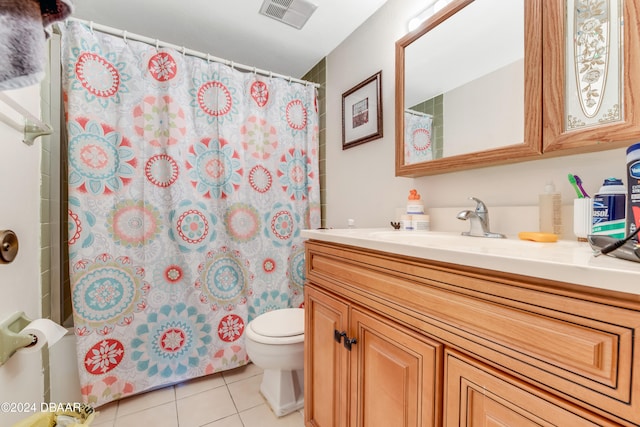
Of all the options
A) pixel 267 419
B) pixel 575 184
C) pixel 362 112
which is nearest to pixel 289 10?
pixel 362 112

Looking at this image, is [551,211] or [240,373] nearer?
[551,211]

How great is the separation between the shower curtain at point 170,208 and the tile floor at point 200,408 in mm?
68

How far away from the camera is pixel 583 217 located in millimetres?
723

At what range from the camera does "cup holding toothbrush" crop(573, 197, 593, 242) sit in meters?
0.71

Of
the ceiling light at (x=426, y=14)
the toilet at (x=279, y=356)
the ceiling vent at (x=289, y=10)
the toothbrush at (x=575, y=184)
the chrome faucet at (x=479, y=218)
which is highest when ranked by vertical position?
the ceiling vent at (x=289, y=10)

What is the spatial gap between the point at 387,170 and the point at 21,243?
5.21 ft

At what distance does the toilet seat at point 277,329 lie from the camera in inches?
50.8

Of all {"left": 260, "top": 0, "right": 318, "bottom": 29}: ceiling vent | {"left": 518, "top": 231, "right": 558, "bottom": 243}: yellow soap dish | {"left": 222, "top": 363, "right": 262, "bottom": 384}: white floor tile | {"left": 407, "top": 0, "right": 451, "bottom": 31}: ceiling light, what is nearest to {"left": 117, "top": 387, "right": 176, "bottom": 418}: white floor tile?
{"left": 222, "top": 363, "right": 262, "bottom": 384}: white floor tile

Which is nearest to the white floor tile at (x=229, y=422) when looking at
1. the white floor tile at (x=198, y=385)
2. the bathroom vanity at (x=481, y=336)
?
the white floor tile at (x=198, y=385)

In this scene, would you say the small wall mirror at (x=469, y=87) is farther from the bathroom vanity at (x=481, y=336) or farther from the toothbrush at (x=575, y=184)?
the bathroom vanity at (x=481, y=336)

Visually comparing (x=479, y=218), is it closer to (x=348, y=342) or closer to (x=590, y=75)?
(x=590, y=75)

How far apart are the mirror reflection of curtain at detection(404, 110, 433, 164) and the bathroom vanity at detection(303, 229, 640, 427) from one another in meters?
0.59

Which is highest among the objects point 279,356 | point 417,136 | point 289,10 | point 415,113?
point 289,10

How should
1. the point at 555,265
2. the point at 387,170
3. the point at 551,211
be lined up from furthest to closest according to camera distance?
the point at 387,170, the point at 551,211, the point at 555,265
